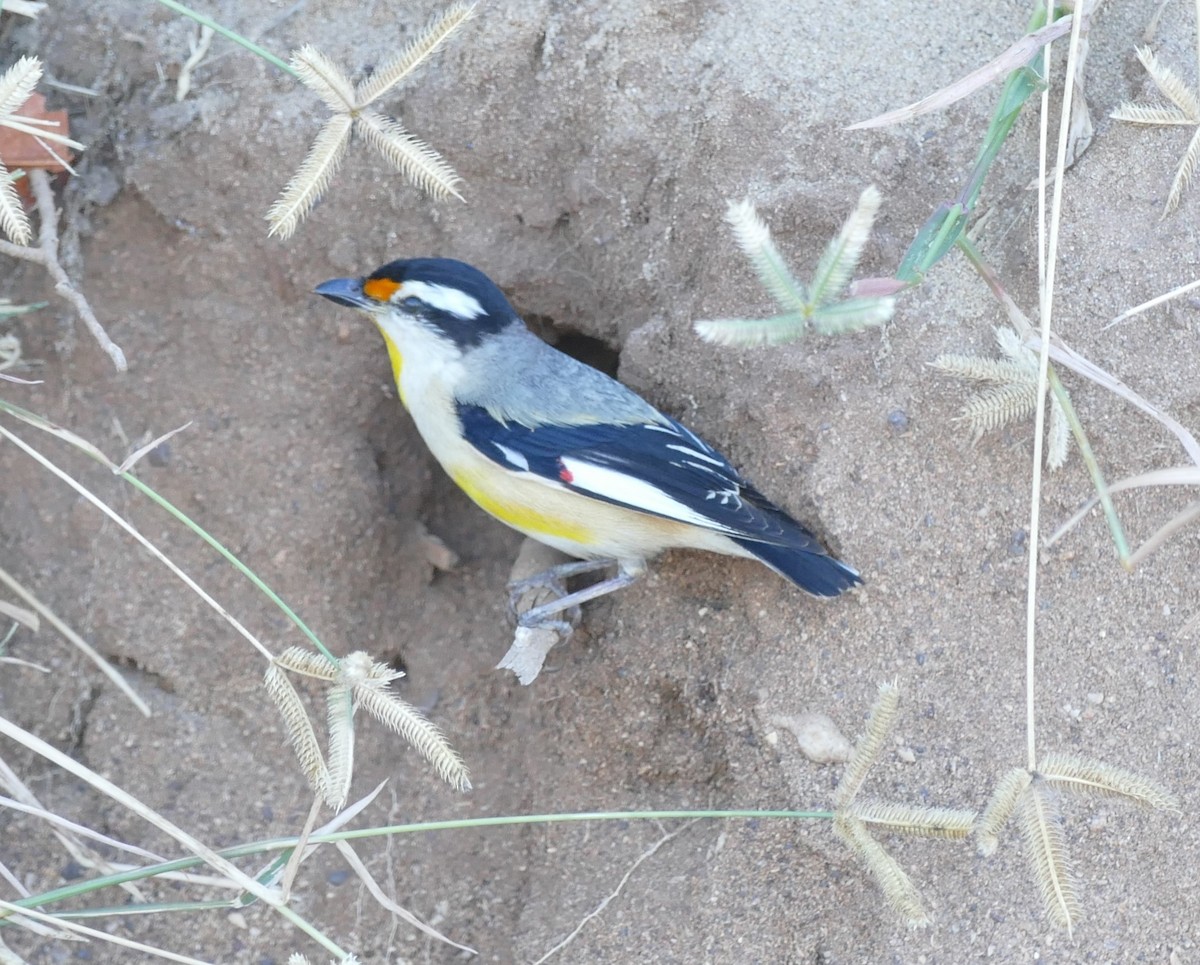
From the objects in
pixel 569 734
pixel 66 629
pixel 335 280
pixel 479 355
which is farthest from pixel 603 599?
pixel 66 629

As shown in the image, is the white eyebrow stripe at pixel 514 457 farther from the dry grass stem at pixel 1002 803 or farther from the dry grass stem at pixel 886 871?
the dry grass stem at pixel 1002 803

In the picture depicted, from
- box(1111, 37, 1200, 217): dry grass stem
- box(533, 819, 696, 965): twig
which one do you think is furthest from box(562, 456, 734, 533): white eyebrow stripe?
box(1111, 37, 1200, 217): dry grass stem

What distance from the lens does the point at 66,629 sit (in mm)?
3609

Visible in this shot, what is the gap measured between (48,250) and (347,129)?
1.23m

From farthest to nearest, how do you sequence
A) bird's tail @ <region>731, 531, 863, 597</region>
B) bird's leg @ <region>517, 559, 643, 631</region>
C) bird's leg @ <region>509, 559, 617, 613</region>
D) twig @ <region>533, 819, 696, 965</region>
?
bird's leg @ <region>509, 559, 617, 613</region> < bird's leg @ <region>517, 559, 643, 631</region> < twig @ <region>533, 819, 696, 965</region> < bird's tail @ <region>731, 531, 863, 597</region>

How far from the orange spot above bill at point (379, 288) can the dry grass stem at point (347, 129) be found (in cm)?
71

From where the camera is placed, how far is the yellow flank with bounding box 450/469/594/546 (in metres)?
3.47

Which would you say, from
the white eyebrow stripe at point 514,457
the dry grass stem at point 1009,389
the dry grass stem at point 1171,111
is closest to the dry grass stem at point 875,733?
the dry grass stem at point 1009,389

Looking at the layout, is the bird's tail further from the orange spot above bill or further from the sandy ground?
the orange spot above bill

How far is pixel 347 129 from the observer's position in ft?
9.11

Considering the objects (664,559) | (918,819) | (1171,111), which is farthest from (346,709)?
(1171,111)

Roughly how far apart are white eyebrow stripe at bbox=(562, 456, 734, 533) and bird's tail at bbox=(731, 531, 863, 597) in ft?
0.42

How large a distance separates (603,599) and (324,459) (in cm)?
96

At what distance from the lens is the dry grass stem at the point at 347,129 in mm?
2699
